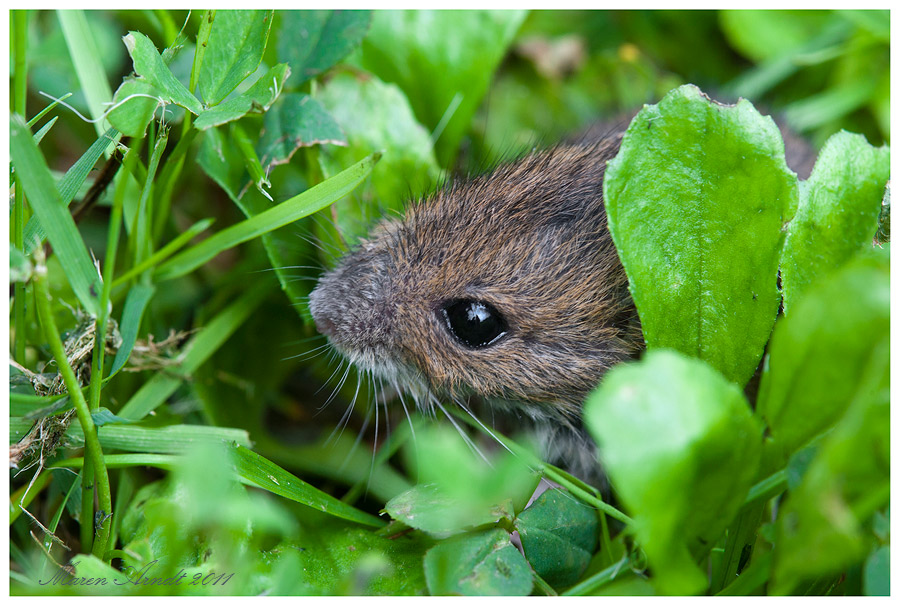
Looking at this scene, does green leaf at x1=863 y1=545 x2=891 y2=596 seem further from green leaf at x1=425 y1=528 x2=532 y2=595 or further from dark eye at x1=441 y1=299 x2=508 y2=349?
dark eye at x1=441 y1=299 x2=508 y2=349

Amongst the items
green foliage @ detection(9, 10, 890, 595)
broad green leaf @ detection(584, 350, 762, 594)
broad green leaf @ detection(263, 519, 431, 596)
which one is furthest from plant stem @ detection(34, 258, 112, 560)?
broad green leaf @ detection(584, 350, 762, 594)

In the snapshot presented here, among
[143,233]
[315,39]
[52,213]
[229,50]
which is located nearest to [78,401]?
[52,213]

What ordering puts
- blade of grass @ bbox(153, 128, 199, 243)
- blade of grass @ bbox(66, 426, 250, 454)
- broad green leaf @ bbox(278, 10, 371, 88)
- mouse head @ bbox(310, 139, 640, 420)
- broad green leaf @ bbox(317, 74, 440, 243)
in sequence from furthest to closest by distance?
broad green leaf @ bbox(317, 74, 440, 243)
broad green leaf @ bbox(278, 10, 371, 88)
mouse head @ bbox(310, 139, 640, 420)
blade of grass @ bbox(153, 128, 199, 243)
blade of grass @ bbox(66, 426, 250, 454)

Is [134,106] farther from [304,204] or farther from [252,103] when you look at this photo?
[304,204]

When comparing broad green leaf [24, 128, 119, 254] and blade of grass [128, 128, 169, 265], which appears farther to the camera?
blade of grass [128, 128, 169, 265]

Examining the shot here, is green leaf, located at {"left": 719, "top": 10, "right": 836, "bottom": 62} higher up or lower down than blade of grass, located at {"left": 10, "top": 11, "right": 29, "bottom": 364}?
lower down

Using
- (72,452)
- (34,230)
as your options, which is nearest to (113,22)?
(34,230)

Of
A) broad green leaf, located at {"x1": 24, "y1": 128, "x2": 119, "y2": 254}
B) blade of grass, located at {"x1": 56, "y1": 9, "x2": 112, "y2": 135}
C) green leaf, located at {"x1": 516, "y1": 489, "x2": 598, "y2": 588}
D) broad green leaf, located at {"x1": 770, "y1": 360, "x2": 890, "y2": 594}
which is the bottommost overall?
green leaf, located at {"x1": 516, "y1": 489, "x2": 598, "y2": 588}
